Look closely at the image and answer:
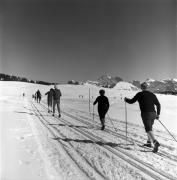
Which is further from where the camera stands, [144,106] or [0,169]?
[144,106]

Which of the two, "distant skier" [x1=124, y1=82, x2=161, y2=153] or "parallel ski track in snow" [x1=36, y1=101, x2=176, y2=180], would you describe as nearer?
"parallel ski track in snow" [x1=36, y1=101, x2=176, y2=180]

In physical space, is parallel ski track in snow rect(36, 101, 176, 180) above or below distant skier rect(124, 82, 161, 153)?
below

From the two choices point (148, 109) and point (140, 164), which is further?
A: point (148, 109)

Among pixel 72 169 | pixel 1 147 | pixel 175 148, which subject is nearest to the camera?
pixel 72 169

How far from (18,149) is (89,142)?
244cm

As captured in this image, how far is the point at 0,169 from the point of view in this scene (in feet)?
15.6

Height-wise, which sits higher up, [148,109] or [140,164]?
[148,109]

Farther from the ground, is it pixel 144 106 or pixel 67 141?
pixel 144 106

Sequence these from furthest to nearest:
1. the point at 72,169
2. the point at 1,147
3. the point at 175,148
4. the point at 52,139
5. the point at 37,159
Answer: the point at 52,139 → the point at 175,148 → the point at 1,147 → the point at 37,159 → the point at 72,169

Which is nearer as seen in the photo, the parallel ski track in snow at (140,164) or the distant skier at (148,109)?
the parallel ski track in snow at (140,164)

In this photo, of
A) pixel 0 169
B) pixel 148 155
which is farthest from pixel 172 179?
pixel 0 169

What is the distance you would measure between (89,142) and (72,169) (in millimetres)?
2957

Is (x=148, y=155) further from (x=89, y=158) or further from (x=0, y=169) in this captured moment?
(x=0, y=169)

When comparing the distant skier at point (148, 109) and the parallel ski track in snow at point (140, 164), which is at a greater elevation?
the distant skier at point (148, 109)
